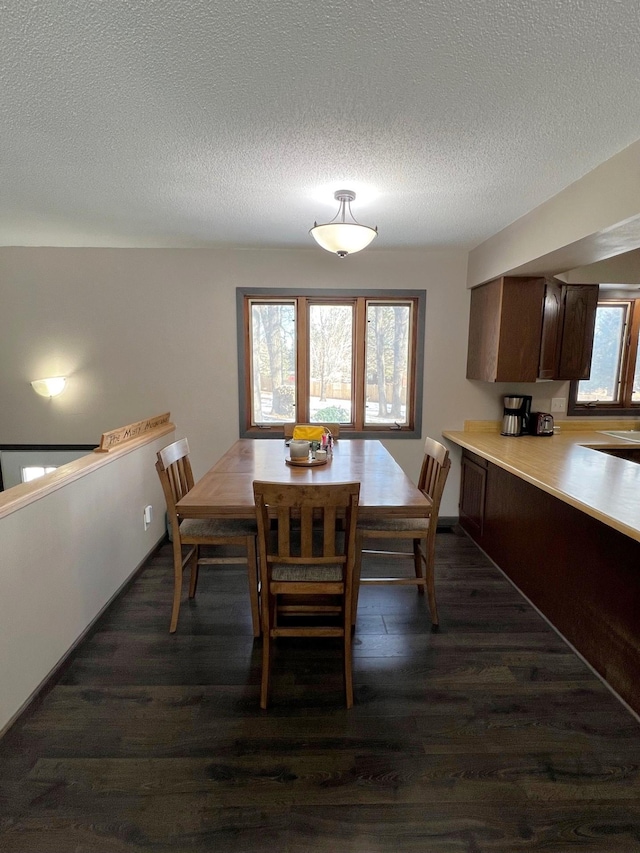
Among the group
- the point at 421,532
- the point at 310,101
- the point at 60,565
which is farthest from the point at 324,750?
the point at 310,101

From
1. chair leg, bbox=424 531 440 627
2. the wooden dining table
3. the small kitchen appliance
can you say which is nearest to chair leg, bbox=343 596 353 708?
the wooden dining table

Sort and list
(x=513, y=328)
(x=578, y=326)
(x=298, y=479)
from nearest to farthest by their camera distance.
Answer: (x=298, y=479) → (x=513, y=328) → (x=578, y=326)

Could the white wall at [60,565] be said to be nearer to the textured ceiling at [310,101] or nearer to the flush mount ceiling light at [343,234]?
the textured ceiling at [310,101]

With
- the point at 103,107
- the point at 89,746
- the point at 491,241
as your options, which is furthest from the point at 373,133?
the point at 89,746

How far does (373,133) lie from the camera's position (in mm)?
1533

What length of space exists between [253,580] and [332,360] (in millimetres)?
2041

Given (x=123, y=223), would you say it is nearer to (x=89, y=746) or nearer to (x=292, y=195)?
(x=292, y=195)

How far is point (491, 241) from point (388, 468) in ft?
6.34

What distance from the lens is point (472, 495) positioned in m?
3.25

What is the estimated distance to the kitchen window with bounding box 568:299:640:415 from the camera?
333cm

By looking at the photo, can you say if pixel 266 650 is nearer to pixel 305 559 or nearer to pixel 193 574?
pixel 305 559

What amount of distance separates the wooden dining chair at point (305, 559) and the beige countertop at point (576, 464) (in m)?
1.08

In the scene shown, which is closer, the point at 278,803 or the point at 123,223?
the point at 278,803

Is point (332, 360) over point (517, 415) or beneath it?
over
